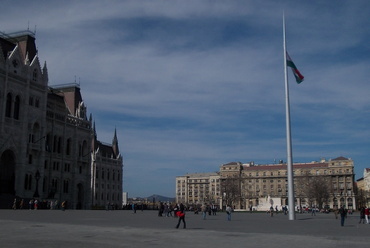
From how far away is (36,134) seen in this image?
232 feet

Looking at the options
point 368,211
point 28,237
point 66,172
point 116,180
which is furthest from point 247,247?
point 116,180

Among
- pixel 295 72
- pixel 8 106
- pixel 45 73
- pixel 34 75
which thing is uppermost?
pixel 45 73

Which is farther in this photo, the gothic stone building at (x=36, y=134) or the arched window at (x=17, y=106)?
the arched window at (x=17, y=106)

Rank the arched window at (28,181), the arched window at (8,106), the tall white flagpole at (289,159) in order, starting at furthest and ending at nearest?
the arched window at (28,181) < the arched window at (8,106) < the tall white flagpole at (289,159)

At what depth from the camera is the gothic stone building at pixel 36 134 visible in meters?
64.4

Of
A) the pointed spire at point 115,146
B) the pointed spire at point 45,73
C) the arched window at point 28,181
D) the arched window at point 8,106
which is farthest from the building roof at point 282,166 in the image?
the arched window at point 8,106

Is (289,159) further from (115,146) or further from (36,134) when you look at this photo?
(115,146)

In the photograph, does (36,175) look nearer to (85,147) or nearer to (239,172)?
(85,147)

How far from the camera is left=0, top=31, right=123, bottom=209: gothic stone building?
64438 mm

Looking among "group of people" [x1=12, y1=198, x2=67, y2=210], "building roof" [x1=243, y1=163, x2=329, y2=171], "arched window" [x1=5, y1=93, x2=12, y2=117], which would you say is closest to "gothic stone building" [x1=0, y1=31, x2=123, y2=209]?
"arched window" [x1=5, y1=93, x2=12, y2=117]

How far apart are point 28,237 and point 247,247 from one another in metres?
7.95

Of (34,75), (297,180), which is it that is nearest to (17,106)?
(34,75)

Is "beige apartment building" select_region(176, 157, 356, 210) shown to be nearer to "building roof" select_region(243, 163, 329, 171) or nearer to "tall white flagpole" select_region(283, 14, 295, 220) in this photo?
"building roof" select_region(243, 163, 329, 171)

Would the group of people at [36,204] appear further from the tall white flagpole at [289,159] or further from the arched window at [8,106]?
the tall white flagpole at [289,159]
